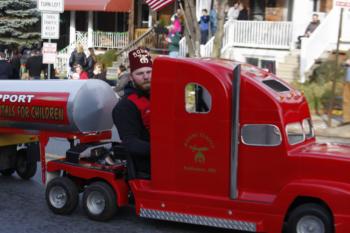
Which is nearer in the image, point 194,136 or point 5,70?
point 194,136

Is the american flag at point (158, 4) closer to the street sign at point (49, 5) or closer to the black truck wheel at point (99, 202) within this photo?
the street sign at point (49, 5)

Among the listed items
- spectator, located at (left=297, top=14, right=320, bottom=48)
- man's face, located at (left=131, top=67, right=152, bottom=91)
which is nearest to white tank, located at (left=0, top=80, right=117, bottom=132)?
man's face, located at (left=131, top=67, right=152, bottom=91)

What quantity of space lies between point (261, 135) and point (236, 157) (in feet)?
1.01

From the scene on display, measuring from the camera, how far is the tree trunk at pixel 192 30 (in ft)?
78.8

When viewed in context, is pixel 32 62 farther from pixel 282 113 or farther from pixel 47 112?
pixel 282 113

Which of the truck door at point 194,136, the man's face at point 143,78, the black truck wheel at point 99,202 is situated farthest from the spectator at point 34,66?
the truck door at point 194,136

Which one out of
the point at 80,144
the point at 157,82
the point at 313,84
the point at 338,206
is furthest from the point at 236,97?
the point at 313,84

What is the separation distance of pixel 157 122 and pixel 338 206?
75.1 inches

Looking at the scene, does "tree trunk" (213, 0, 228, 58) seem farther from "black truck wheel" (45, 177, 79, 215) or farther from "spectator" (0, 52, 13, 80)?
"black truck wheel" (45, 177, 79, 215)

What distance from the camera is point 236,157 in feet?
20.4

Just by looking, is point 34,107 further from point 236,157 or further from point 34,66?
point 34,66

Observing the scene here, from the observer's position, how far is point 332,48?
23719 millimetres

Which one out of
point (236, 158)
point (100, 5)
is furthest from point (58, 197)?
point (100, 5)

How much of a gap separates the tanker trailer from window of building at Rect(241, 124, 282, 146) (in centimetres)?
211
